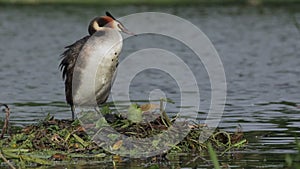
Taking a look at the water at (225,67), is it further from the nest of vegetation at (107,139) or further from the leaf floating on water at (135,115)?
the leaf floating on water at (135,115)

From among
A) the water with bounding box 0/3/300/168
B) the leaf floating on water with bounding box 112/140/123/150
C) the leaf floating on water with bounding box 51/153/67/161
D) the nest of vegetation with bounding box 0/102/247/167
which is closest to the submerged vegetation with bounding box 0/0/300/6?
the water with bounding box 0/3/300/168

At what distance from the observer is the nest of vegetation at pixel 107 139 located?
9.09 metres

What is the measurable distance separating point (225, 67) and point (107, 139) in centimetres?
948

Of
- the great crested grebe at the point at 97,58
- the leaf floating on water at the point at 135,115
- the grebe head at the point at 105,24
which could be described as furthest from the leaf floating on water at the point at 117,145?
the grebe head at the point at 105,24

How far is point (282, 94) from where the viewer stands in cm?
1465

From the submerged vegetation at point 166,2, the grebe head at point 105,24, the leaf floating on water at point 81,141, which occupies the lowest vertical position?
the submerged vegetation at point 166,2

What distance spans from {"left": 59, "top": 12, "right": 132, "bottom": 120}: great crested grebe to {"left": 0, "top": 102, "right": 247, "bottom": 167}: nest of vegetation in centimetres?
73

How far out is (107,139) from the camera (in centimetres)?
943

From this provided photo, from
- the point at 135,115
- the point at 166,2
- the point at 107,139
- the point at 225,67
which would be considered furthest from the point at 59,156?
the point at 166,2

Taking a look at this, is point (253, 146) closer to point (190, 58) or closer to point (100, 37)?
point (100, 37)

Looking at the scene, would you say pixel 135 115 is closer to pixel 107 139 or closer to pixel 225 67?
pixel 107 139

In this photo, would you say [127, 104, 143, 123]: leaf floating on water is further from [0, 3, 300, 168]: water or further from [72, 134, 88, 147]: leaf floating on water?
[0, 3, 300, 168]: water

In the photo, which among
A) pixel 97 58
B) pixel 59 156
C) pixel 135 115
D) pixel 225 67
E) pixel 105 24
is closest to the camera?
pixel 59 156

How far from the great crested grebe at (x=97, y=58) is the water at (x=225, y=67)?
4.46 feet
